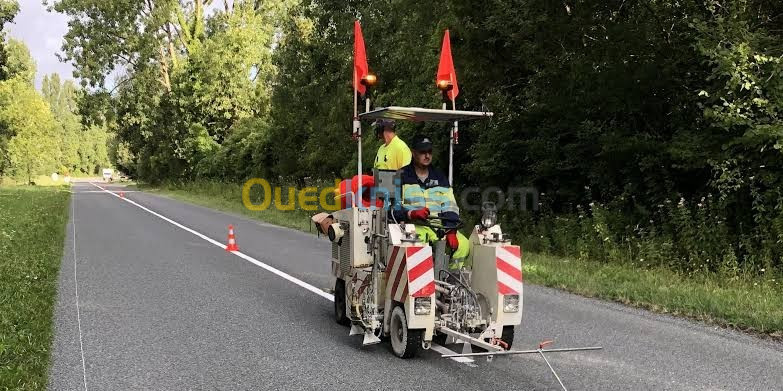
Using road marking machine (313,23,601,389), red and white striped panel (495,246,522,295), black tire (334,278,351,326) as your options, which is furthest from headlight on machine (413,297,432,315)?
black tire (334,278,351,326)

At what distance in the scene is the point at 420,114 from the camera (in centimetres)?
573

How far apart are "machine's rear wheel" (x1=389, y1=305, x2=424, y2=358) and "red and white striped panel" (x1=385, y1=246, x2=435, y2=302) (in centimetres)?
18

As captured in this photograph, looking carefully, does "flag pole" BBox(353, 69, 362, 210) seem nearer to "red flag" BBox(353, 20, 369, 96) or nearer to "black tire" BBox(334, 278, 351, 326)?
"red flag" BBox(353, 20, 369, 96)

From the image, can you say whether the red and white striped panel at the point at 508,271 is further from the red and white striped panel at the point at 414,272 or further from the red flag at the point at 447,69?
the red flag at the point at 447,69

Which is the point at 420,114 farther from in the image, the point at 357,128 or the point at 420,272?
the point at 420,272

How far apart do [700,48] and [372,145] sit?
12.6 metres

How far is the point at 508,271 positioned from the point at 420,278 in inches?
29.7

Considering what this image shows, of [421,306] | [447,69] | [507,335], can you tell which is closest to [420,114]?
[447,69]

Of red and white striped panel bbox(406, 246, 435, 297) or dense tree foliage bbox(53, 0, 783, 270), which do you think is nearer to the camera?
red and white striped panel bbox(406, 246, 435, 297)

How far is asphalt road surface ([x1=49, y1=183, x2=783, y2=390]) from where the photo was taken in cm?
465

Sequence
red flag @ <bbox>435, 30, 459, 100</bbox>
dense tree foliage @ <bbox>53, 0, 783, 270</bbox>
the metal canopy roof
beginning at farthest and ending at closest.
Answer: dense tree foliage @ <bbox>53, 0, 783, 270</bbox>
red flag @ <bbox>435, 30, 459, 100</bbox>
the metal canopy roof

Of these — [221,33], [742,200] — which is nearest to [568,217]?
[742,200]

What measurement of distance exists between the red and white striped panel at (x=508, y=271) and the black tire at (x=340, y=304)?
2.09 meters

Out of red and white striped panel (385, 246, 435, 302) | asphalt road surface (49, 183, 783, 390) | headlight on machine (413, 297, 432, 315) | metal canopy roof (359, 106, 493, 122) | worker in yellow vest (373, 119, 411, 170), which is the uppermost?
metal canopy roof (359, 106, 493, 122)
